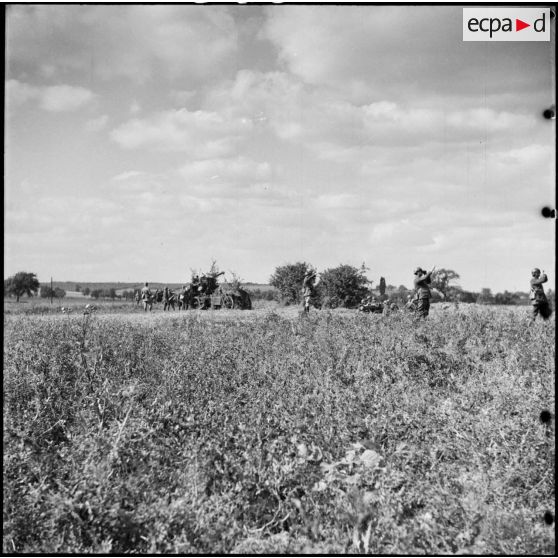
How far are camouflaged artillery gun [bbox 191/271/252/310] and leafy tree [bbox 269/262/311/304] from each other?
14.3 feet

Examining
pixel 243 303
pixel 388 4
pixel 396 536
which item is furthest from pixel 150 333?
pixel 243 303

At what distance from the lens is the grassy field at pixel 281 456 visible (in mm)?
3344

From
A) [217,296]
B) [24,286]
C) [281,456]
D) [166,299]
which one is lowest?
[281,456]

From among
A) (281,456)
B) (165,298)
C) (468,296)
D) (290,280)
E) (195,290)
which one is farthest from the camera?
(468,296)

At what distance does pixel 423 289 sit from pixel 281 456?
9902 millimetres

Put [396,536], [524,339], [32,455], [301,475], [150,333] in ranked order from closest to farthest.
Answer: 1. [396,536]
2. [301,475]
3. [32,455]
4. [524,339]
5. [150,333]

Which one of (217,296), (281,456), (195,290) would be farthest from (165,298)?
(281,456)

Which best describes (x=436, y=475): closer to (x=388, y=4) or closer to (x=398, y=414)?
(x=398, y=414)

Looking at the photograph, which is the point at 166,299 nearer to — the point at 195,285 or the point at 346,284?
the point at 195,285

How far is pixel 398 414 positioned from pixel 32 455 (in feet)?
9.82

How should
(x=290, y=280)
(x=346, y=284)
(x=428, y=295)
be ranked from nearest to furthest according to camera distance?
(x=428, y=295)
(x=346, y=284)
(x=290, y=280)

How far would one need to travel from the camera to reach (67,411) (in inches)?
210

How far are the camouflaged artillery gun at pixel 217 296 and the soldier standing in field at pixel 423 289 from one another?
10.3 m

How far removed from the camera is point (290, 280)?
Result: 2842 centimetres
